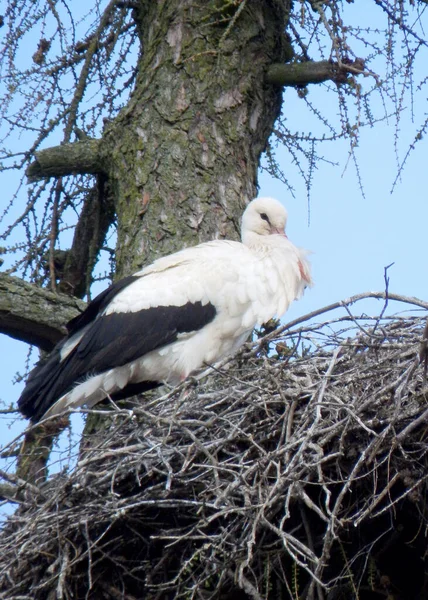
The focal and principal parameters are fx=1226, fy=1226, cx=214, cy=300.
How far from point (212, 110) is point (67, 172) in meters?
0.83

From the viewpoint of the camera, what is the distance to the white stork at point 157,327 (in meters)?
5.58

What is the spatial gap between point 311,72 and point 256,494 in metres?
2.74

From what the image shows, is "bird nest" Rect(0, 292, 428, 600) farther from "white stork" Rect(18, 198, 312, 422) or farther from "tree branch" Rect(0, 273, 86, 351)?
"tree branch" Rect(0, 273, 86, 351)

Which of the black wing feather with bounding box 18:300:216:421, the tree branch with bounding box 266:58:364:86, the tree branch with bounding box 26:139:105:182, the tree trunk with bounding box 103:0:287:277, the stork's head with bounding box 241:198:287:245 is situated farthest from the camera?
the tree branch with bounding box 26:139:105:182

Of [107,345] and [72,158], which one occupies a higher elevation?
[72,158]

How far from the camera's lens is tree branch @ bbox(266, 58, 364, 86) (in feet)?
19.4

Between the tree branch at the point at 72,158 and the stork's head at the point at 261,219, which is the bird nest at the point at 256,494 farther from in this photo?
the tree branch at the point at 72,158

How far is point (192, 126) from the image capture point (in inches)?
244

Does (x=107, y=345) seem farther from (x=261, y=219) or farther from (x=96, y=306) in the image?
(x=261, y=219)

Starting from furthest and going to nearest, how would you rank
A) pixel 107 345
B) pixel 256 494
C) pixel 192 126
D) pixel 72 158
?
pixel 72 158
pixel 192 126
pixel 107 345
pixel 256 494

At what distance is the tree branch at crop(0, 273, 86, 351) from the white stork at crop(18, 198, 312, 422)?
14cm

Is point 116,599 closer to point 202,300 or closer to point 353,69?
point 202,300

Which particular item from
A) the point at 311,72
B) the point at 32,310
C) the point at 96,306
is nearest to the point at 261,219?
the point at 311,72

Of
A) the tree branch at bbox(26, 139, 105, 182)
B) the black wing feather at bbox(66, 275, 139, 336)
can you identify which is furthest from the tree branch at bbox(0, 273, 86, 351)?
the tree branch at bbox(26, 139, 105, 182)
